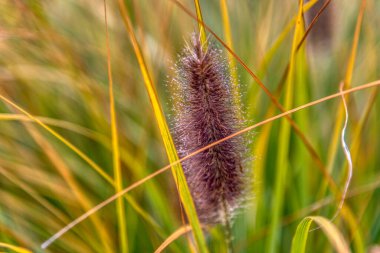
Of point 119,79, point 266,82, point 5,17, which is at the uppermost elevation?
point 5,17

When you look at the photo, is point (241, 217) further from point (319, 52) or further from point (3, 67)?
point (3, 67)

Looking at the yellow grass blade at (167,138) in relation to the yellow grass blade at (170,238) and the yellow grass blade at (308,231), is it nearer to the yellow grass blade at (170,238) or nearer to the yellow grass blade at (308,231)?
the yellow grass blade at (170,238)

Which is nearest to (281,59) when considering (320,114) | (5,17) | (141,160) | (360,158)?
(320,114)

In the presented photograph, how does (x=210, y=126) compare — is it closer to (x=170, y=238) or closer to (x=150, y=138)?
(x=170, y=238)

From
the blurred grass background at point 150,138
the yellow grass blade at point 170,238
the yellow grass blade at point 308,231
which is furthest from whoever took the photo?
the blurred grass background at point 150,138

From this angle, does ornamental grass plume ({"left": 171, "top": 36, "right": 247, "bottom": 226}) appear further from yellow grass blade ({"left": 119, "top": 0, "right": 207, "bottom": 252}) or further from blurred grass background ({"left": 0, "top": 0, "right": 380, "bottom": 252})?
blurred grass background ({"left": 0, "top": 0, "right": 380, "bottom": 252})

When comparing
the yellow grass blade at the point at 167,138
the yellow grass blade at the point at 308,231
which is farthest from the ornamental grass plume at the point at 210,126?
the yellow grass blade at the point at 308,231
